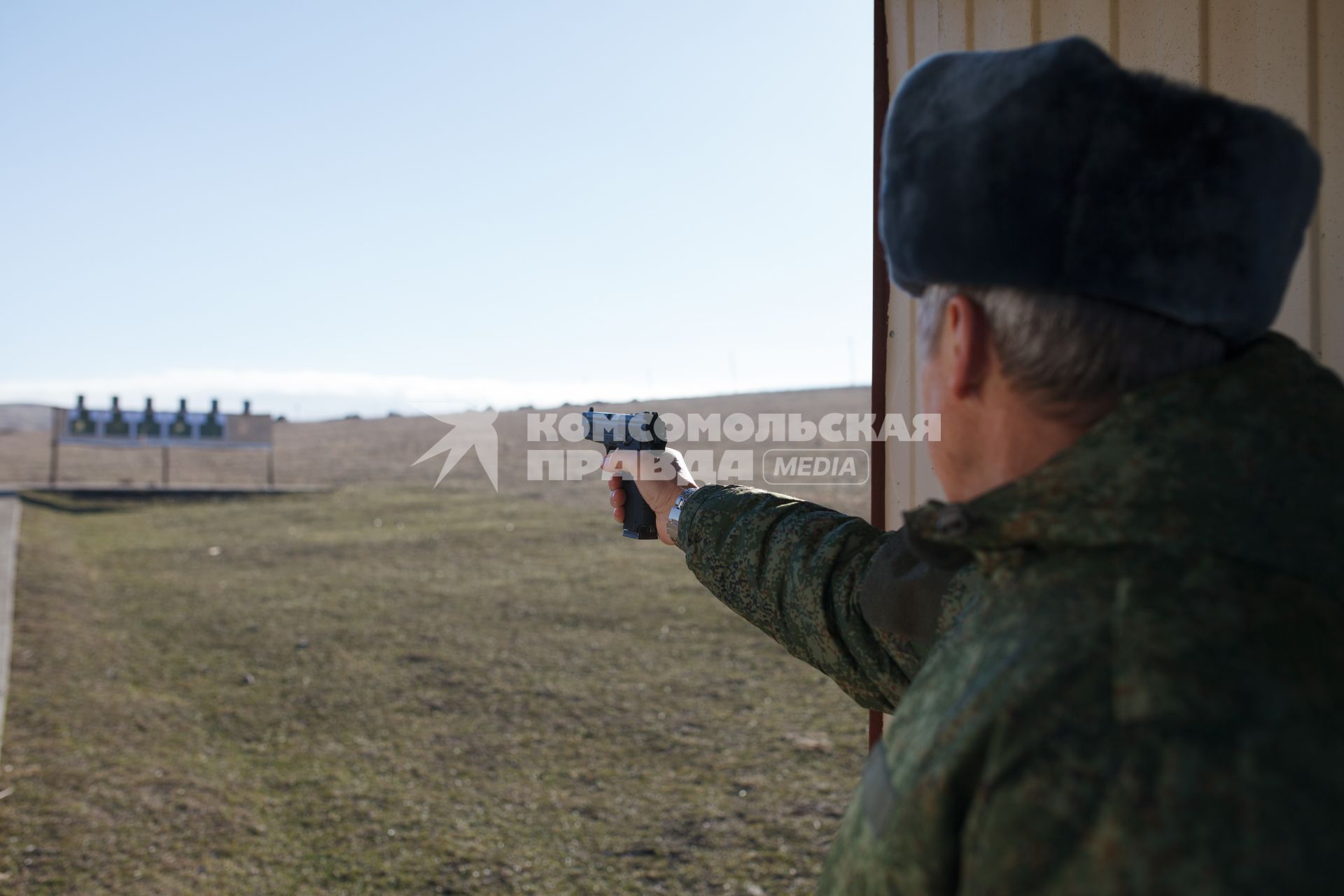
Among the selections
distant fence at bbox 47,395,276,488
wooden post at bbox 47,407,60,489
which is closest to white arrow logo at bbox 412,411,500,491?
distant fence at bbox 47,395,276,488

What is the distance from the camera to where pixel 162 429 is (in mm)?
17547

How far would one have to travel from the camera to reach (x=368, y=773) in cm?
415

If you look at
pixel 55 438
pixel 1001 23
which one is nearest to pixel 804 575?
pixel 1001 23

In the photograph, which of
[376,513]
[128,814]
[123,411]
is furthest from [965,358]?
[123,411]

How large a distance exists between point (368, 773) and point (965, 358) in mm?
4029

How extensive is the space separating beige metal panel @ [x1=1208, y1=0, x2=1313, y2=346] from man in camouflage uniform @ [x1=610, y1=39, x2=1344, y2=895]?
1025 mm

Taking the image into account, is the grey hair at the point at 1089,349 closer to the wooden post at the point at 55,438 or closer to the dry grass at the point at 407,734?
the dry grass at the point at 407,734

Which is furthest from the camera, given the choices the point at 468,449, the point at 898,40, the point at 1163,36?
Answer: the point at 468,449

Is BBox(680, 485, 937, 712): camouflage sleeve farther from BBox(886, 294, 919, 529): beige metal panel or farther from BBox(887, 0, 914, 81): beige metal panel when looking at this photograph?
BBox(887, 0, 914, 81): beige metal panel

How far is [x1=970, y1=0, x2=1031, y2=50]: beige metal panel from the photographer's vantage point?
2.25m

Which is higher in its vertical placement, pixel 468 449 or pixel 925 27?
pixel 925 27

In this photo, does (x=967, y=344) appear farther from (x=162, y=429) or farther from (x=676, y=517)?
(x=162, y=429)

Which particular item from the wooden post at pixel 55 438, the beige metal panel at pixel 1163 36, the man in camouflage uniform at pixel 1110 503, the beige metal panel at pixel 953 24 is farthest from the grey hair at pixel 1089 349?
the wooden post at pixel 55 438

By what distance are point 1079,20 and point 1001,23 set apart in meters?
0.28
